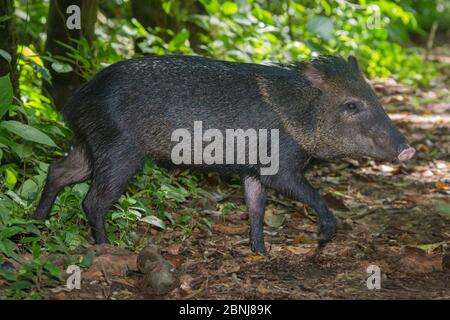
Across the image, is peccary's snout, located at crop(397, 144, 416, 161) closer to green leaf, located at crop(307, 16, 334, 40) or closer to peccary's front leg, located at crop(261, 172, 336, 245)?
peccary's front leg, located at crop(261, 172, 336, 245)

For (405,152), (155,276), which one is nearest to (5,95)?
(155,276)

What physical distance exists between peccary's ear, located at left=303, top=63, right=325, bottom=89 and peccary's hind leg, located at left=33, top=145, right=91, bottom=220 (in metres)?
1.60

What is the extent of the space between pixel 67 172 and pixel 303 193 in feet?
5.22

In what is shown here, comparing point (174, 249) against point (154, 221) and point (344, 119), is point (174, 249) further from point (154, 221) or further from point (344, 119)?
point (344, 119)

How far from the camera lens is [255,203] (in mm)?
5113

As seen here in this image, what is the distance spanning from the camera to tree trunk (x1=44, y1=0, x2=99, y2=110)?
617 centimetres

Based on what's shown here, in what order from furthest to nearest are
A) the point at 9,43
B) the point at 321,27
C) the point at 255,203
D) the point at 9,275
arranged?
the point at 321,27, the point at 9,43, the point at 255,203, the point at 9,275

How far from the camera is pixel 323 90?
5008mm

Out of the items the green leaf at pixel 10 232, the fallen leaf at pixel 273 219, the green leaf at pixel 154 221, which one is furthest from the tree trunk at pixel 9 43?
the fallen leaf at pixel 273 219

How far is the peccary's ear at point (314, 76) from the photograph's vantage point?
4992 millimetres

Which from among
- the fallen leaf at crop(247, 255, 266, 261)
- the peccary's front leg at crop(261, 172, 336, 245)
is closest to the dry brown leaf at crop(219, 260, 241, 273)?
the fallen leaf at crop(247, 255, 266, 261)

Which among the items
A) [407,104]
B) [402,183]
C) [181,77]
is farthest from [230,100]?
[407,104]

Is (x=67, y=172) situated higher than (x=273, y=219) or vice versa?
(x=67, y=172)

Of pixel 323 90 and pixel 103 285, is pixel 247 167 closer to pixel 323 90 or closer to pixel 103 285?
pixel 323 90
